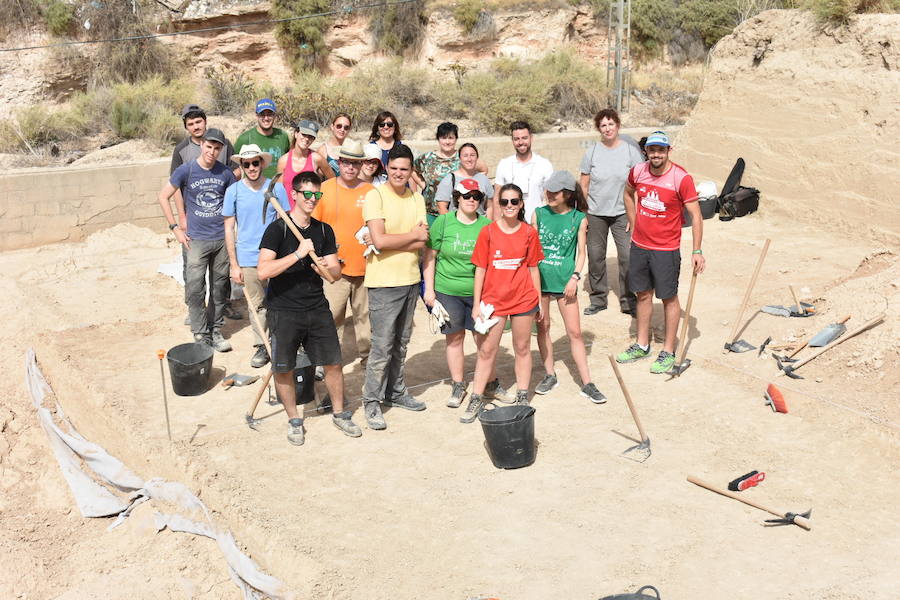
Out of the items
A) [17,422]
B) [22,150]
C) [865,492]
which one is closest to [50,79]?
[22,150]

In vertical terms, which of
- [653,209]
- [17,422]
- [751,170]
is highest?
[653,209]

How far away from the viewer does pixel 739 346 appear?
317 inches

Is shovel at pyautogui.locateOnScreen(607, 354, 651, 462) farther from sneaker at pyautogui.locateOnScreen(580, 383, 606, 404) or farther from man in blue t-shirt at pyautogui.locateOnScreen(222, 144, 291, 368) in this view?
man in blue t-shirt at pyautogui.locateOnScreen(222, 144, 291, 368)

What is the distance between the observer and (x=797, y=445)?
21.0 feet

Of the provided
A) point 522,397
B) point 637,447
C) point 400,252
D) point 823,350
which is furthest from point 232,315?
point 823,350

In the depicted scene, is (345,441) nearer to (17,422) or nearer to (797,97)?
(17,422)

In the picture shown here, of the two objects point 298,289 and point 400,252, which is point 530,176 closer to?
point 400,252

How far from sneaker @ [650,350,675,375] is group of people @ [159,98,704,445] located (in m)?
0.01

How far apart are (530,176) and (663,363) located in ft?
6.66

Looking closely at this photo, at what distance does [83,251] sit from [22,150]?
447 centimetres

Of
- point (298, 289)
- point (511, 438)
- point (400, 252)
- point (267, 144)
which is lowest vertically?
point (511, 438)

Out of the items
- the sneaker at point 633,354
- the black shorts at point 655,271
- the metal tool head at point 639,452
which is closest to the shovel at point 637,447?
the metal tool head at point 639,452

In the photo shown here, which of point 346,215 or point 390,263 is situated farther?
point 346,215

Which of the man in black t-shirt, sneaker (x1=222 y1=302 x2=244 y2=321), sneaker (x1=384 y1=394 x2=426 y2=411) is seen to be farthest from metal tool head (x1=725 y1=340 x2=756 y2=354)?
sneaker (x1=222 y1=302 x2=244 y2=321)
